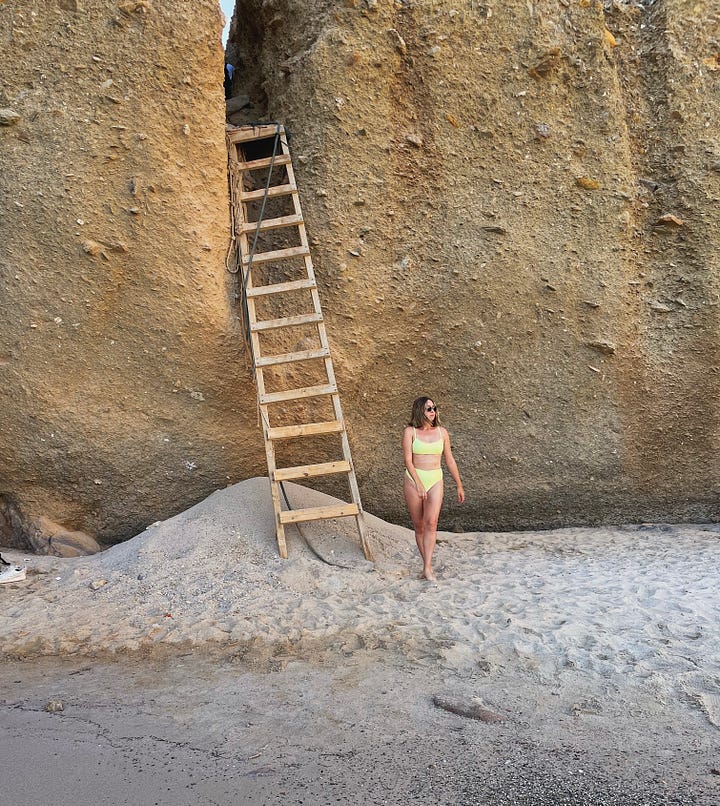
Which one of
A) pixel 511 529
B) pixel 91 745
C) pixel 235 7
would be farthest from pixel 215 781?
pixel 235 7

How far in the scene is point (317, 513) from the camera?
4.43 meters

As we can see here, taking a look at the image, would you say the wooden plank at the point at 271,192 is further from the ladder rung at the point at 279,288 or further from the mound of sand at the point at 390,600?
the mound of sand at the point at 390,600

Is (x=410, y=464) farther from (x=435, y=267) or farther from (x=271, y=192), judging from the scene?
(x=271, y=192)

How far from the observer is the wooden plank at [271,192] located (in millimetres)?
5180

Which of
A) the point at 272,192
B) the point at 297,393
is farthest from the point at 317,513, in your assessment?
the point at 272,192

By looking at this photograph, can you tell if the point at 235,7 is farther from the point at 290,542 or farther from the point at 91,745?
the point at 91,745

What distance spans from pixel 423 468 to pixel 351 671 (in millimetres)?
1632

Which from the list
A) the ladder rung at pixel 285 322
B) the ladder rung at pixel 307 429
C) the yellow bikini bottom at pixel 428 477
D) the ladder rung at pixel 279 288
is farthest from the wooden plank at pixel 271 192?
the yellow bikini bottom at pixel 428 477

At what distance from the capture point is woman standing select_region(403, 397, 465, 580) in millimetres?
4328

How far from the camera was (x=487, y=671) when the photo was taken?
9.70 ft

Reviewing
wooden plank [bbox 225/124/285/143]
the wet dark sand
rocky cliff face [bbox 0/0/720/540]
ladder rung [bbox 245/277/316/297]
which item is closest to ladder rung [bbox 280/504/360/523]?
rocky cliff face [bbox 0/0/720/540]

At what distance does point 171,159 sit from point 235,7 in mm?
1851

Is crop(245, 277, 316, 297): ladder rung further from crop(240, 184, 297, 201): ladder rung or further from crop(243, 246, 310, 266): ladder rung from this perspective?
crop(240, 184, 297, 201): ladder rung

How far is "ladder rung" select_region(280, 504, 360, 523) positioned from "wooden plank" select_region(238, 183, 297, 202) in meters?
2.27
